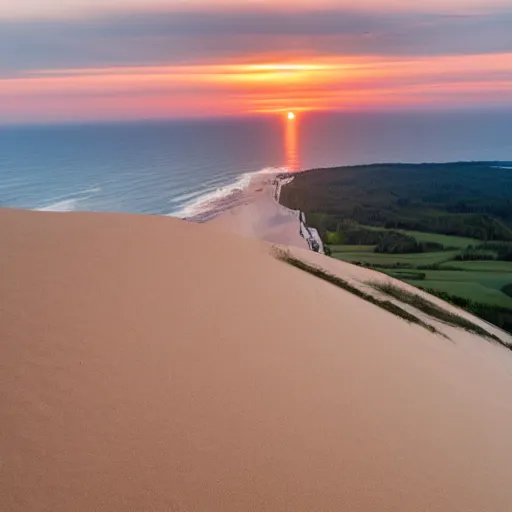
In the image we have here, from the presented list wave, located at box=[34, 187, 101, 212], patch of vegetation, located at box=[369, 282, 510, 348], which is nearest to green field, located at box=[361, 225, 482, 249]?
wave, located at box=[34, 187, 101, 212]

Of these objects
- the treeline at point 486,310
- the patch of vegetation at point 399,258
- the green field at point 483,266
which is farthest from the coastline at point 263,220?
the green field at point 483,266

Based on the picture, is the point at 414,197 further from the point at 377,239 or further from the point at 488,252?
the point at 488,252

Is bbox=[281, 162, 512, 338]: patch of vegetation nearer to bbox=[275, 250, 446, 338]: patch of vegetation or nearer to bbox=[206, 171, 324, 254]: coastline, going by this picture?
bbox=[206, 171, 324, 254]: coastline

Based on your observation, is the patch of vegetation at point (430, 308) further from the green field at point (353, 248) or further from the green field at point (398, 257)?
the green field at point (353, 248)

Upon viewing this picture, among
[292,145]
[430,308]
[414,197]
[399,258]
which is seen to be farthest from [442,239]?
[292,145]

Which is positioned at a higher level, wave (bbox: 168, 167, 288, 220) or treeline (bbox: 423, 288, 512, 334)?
wave (bbox: 168, 167, 288, 220)

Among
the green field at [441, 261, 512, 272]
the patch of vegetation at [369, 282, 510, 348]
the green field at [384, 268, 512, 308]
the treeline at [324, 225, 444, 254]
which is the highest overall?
the patch of vegetation at [369, 282, 510, 348]

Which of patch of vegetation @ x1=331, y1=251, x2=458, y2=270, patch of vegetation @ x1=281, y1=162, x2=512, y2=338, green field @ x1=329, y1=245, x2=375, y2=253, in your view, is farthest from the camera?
green field @ x1=329, y1=245, x2=375, y2=253

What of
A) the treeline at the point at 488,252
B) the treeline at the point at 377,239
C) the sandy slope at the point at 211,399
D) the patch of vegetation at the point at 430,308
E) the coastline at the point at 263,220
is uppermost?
the sandy slope at the point at 211,399
